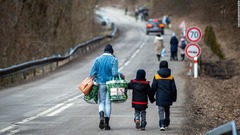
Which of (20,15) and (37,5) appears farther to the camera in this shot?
(37,5)

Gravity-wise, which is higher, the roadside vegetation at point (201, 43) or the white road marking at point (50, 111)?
the roadside vegetation at point (201, 43)

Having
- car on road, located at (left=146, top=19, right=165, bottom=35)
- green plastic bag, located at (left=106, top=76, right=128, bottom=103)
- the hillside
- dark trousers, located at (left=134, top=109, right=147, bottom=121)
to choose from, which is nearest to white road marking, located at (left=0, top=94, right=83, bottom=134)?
green plastic bag, located at (left=106, top=76, right=128, bottom=103)

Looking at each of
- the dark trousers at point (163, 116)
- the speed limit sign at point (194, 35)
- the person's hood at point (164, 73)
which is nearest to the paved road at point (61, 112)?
the dark trousers at point (163, 116)

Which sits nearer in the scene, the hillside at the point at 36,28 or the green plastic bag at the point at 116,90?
the green plastic bag at the point at 116,90

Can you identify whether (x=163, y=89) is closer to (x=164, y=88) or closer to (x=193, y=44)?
(x=164, y=88)

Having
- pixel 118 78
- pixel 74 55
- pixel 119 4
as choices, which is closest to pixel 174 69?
pixel 74 55

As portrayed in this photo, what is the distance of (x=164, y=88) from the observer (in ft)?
36.8

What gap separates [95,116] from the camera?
44.9 feet

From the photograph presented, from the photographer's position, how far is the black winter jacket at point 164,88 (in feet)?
36.8

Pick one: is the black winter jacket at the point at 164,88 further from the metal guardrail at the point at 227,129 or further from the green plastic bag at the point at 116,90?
the metal guardrail at the point at 227,129

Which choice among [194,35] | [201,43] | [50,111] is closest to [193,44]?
[194,35]

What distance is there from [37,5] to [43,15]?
117 centimetres

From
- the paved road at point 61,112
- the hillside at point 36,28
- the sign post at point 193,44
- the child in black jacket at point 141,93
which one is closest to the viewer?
the child in black jacket at point 141,93

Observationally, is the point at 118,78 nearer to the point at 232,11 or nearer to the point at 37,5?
the point at 232,11
